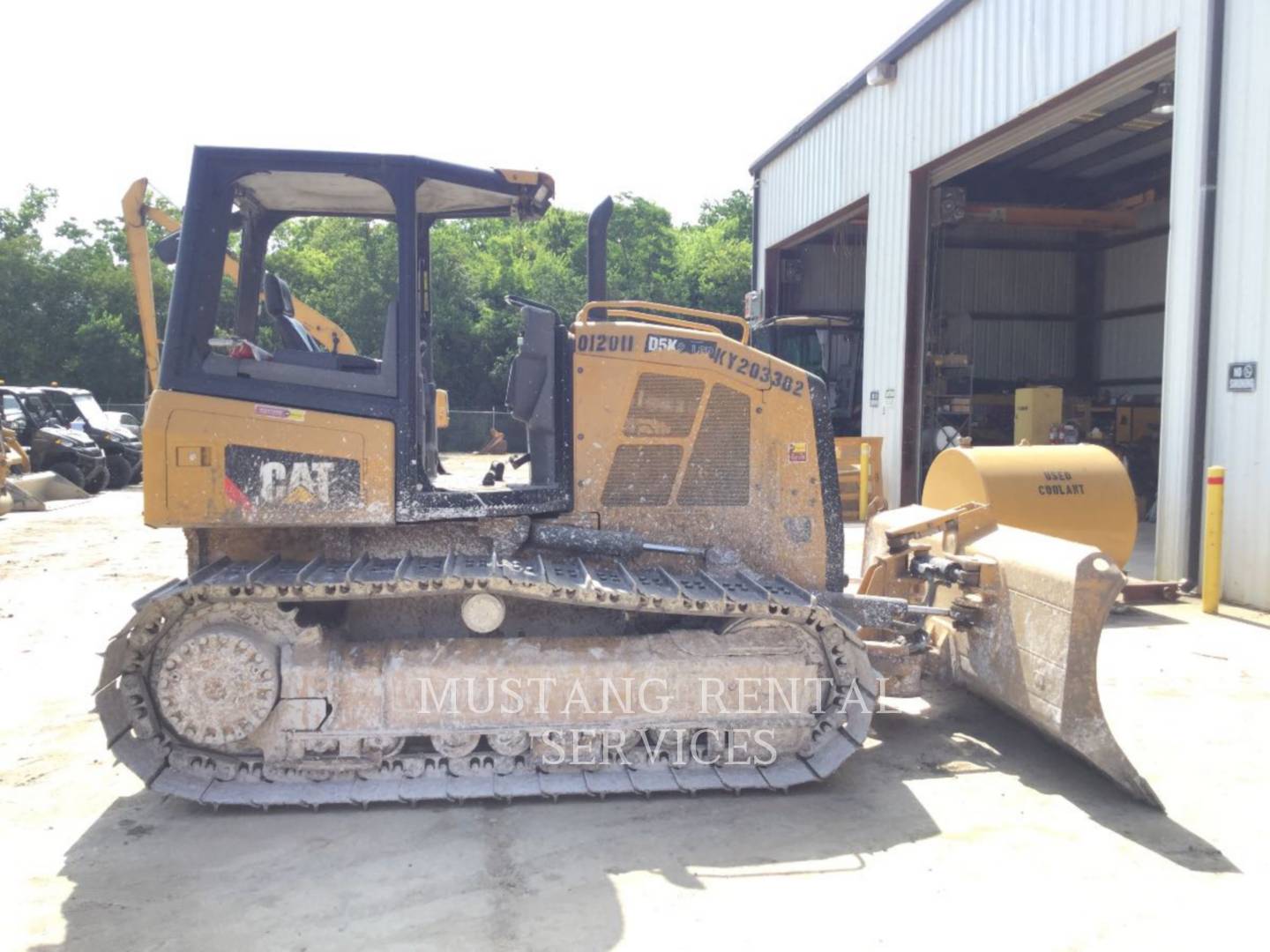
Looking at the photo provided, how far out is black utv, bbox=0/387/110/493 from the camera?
1878cm

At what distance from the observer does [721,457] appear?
16.2 feet

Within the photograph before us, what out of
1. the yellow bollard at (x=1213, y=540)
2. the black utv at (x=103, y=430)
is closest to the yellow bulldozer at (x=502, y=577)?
the yellow bollard at (x=1213, y=540)

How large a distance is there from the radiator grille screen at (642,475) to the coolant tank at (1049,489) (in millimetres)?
3320

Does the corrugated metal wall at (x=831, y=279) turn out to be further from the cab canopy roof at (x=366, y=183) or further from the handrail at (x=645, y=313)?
the cab canopy roof at (x=366, y=183)

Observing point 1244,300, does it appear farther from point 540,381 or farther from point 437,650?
point 437,650

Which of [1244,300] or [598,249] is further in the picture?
[1244,300]

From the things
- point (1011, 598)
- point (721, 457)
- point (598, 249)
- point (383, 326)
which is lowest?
point (1011, 598)

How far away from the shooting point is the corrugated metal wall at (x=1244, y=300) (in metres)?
8.30

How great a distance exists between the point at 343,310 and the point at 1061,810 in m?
20.2

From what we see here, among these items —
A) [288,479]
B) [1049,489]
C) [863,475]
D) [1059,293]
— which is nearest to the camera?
[288,479]

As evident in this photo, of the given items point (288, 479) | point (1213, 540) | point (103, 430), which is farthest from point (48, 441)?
point (1213, 540)

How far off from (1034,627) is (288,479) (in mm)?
3521

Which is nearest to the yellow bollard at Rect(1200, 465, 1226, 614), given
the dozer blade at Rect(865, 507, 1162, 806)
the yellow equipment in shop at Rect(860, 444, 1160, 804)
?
the yellow equipment in shop at Rect(860, 444, 1160, 804)

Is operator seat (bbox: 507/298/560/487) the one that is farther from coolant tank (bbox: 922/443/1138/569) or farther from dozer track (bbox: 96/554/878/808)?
coolant tank (bbox: 922/443/1138/569)
